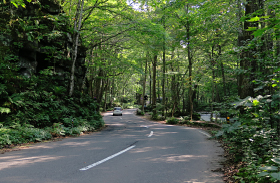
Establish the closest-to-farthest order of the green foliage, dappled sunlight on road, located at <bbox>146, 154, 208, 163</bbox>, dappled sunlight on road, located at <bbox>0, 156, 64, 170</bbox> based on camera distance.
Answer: the green foliage < dappled sunlight on road, located at <bbox>0, 156, 64, 170</bbox> < dappled sunlight on road, located at <bbox>146, 154, 208, 163</bbox>

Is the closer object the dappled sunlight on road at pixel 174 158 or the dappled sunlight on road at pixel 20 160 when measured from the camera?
the dappled sunlight on road at pixel 20 160

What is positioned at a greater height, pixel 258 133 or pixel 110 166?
pixel 258 133

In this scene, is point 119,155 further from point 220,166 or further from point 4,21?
point 4,21

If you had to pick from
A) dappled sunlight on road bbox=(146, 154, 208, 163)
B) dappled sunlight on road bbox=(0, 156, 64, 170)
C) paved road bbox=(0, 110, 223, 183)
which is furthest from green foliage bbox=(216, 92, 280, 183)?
dappled sunlight on road bbox=(0, 156, 64, 170)

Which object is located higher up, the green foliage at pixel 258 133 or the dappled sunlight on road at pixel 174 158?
the green foliage at pixel 258 133

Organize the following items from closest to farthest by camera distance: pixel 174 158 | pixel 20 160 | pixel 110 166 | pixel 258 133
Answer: pixel 258 133
pixel 110 166
pixel 20 160
pixel 174 158

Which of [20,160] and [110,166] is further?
[20,160]

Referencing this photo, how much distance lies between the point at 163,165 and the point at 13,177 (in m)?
3.75

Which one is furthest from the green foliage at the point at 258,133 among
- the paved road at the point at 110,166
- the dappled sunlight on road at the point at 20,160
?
the dappled sunlight on road at the point at 20,160

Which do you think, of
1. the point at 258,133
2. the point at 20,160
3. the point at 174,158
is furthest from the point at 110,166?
the point at 258,133

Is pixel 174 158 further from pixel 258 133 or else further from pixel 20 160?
pixel 20 160

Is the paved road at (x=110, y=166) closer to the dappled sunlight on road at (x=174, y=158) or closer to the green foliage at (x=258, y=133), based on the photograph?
the dappled sunlight on road at (x=174, y=158)

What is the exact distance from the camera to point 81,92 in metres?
17.9

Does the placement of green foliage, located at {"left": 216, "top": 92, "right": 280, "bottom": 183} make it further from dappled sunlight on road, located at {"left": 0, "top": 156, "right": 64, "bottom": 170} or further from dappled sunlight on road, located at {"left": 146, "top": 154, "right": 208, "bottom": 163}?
dappled sunlight on road, located at {"left": 0, "top": 156, "right": 64, "bottom": 170}
